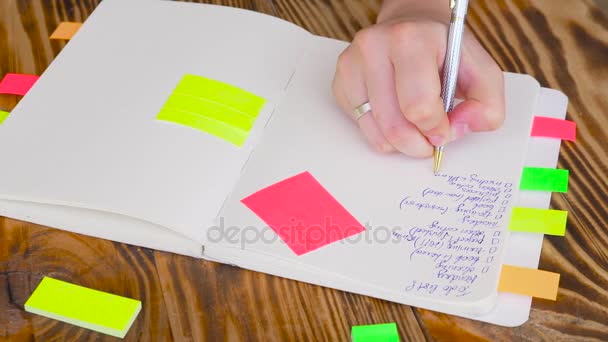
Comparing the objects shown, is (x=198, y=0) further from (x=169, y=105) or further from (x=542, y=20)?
(x=542, y=20)

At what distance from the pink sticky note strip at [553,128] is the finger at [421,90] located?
0.54 ft

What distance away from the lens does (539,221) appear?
771mm

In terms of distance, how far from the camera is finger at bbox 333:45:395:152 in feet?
2.71

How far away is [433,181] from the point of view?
79 centimetres

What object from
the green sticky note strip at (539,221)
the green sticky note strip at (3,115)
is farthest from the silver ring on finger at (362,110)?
the green sticky note strip at (3,115)

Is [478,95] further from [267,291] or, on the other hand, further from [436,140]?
[267,291]

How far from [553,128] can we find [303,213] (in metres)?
0.37

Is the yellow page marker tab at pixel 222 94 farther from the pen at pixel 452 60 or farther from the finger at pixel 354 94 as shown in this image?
the pen at pixel 452 60

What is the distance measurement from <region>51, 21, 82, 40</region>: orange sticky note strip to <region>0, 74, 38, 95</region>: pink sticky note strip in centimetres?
10

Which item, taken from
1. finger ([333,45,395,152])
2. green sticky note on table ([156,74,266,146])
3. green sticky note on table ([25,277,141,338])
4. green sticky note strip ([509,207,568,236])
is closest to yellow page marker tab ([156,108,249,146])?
green sticky note on table ([156,74,266,146])

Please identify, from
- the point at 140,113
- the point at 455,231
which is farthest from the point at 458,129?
the point at 140,113

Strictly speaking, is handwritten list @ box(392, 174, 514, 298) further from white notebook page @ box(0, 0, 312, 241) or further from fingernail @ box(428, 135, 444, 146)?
white notebook page @ box(0, 0, 312, 241)

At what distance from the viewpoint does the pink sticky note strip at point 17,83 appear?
3.11 ft

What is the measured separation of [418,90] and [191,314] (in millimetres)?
354
